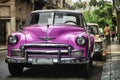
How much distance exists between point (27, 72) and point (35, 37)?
1594 millimetres

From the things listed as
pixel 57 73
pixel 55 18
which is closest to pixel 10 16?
pixel 55 18

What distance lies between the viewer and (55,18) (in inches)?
481

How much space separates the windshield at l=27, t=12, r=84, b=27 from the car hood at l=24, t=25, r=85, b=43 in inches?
17.3

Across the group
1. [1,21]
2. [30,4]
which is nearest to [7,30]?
[1,21]

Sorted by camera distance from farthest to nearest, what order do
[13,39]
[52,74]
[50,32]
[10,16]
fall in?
[10,16]
[52,74]
[50,32]
[13,39]

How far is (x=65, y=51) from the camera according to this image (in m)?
10.7

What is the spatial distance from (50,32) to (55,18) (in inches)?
44.3

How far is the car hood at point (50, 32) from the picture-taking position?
35.9ft

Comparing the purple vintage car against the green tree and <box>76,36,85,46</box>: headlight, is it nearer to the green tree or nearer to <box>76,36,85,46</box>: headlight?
<box>76,36,85,46</box>: headlight

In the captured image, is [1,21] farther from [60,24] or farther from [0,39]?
[60,24]

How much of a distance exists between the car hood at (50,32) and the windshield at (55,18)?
1.45 feet

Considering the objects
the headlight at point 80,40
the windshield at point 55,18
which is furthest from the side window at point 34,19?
the headlight at point 80,40

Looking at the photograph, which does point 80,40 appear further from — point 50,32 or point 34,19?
point 34,19

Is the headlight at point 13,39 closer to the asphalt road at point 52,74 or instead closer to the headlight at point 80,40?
the asphalt road at point 52,74
